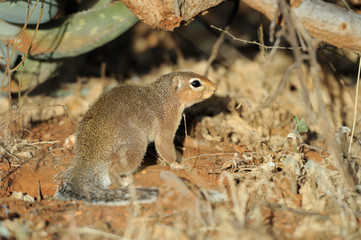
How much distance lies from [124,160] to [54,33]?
78.0 inches

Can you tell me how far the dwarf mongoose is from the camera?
165 inches

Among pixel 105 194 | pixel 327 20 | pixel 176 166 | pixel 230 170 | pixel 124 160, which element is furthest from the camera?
pixel 176 166

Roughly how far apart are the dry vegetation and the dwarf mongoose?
0.60ft

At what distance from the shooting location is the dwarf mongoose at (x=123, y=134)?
4.19 meters

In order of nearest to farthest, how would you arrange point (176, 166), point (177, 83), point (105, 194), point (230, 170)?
1. point (105, 194)
2. point (230, 170)
3. point (176, 166)
4. point (177, 83)

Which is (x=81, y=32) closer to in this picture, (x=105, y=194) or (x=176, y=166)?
(x=176, y=166)

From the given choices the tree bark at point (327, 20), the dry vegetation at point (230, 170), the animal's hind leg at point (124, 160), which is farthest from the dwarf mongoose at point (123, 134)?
the tree bark at point (327, 20)

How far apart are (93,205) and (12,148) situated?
1743 millimetres

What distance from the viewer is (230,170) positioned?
4758mm

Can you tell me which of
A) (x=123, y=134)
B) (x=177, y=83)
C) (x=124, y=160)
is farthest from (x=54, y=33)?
(x=124, y=160)

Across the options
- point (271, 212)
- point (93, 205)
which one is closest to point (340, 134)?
point (271, 212)

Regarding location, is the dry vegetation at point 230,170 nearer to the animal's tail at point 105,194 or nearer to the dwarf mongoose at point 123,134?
the animal's tail at point 105,194

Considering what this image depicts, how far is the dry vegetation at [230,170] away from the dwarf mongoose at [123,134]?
184 mm

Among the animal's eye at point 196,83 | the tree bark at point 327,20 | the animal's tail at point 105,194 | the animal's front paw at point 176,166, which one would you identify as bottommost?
the animal's front paw at point 176,166
